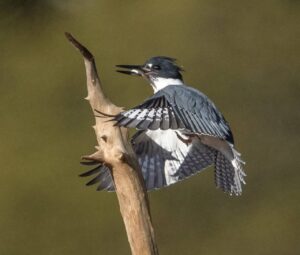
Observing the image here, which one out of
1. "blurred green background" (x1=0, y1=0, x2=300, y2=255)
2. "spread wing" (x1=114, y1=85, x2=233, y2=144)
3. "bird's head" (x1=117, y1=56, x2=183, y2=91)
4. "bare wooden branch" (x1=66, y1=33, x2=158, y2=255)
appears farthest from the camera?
"blurred green background" (x1=0, y1=0, x2=300, y2=255)

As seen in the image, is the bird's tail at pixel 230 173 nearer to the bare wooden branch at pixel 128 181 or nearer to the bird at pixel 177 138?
the bird at pixel 177 138

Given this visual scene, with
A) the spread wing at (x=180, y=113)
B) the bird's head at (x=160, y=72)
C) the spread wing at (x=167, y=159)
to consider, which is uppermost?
the bird's head at (x=160, y=72)

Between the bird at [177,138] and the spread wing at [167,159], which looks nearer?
the bird at [177,138]

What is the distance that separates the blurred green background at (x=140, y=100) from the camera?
8.02 meters

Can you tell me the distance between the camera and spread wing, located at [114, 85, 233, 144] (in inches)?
203

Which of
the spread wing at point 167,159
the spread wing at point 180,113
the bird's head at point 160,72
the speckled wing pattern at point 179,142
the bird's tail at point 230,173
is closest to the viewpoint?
the spread wing at point 180,113

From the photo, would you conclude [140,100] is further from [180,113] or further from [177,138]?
[180,113]

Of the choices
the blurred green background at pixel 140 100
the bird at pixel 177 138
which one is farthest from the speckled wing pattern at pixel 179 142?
the blurred green background at pixel 140 100

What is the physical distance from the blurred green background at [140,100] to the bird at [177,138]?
1996mm

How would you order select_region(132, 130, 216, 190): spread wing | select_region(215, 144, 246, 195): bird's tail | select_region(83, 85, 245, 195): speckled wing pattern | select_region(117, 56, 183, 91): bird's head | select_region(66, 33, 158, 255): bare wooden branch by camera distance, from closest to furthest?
select_region(66, 33, 158, 255): bare wooden branch, select_region(83, 85, 245, 195): speckled wing pattern, select_region(215, 144, 246, 195): bird's tail, select_region(132, 130, 216, 190): spread wing, select_region(117, 56, 183, 91): bird's head

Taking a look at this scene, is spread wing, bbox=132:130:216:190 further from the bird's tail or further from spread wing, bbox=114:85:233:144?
spread wing, bbox=114:85:233:144

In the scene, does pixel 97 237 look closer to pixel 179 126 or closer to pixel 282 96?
pixel 282 96

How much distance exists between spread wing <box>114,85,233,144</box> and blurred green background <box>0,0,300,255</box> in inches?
91.7

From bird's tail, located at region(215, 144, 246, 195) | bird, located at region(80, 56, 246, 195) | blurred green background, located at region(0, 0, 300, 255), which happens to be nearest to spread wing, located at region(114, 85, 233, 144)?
bird, located at region(80, 56, 246, 195)
